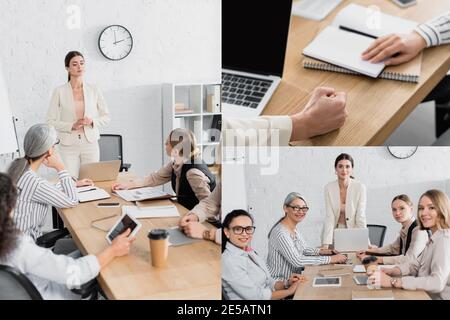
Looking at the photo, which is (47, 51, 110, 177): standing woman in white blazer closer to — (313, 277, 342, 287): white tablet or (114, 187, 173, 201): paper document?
(114, 187, 173, 201): paper document

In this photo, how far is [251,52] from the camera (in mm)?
1872

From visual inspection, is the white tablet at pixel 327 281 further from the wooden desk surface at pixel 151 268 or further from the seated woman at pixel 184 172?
the seated woman at pixel 184 172

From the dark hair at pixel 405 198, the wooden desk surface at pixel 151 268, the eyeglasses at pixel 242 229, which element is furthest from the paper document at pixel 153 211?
the dark hair at pixel 405 198

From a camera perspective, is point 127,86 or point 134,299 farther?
point 127,86

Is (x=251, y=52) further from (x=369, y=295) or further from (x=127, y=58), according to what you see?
(x=369, y=295)

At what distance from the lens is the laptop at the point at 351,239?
1.83 metres

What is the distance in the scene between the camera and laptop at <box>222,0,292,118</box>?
1.81 metres

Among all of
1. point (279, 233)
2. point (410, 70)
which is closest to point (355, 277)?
point (279, 233)

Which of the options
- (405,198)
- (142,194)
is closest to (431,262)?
(405,198)

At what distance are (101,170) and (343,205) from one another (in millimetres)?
820

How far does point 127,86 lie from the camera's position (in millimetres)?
1923

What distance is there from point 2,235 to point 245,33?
975 millimetres

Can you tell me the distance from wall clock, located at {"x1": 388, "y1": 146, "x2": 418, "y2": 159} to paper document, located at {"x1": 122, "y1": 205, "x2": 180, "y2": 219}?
29.3 inches

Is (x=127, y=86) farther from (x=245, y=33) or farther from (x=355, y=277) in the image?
(x=355, y=277)
